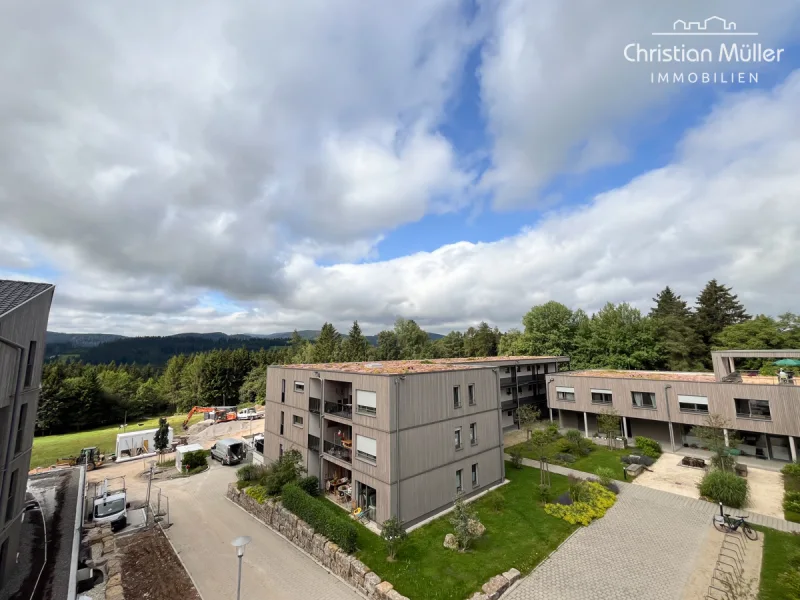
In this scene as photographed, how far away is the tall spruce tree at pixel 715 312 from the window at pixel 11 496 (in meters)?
69.8

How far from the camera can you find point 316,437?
2289 centimetres

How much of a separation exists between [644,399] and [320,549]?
89.2 feet

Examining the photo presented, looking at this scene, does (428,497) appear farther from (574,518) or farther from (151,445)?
(151,445)

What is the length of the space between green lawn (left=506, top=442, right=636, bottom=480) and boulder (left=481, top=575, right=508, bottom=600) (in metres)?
13.7

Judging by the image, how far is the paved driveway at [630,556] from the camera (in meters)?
12.5

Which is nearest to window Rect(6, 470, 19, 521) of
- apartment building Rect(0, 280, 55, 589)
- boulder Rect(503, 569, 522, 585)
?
apartment building Rect(0, 280, 55, 589)

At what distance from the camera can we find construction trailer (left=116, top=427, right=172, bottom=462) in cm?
3616

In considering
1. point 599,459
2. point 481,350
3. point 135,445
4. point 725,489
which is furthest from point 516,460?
point 481,350

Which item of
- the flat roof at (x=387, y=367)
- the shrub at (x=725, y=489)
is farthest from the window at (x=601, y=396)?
the shrub at (x=725, y=489)

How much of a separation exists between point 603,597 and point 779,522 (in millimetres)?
10956

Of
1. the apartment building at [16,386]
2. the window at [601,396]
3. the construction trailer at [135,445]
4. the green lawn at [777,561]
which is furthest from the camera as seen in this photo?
the construction trailer at [135,445]

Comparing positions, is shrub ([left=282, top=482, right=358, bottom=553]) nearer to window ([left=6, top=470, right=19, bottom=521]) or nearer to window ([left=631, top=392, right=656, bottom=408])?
window ([left=6, top=470, right=19, bottom=521])

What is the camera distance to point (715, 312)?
53.0 meters

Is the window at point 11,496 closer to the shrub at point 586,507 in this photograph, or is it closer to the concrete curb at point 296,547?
the concrete curb at point 296,547
